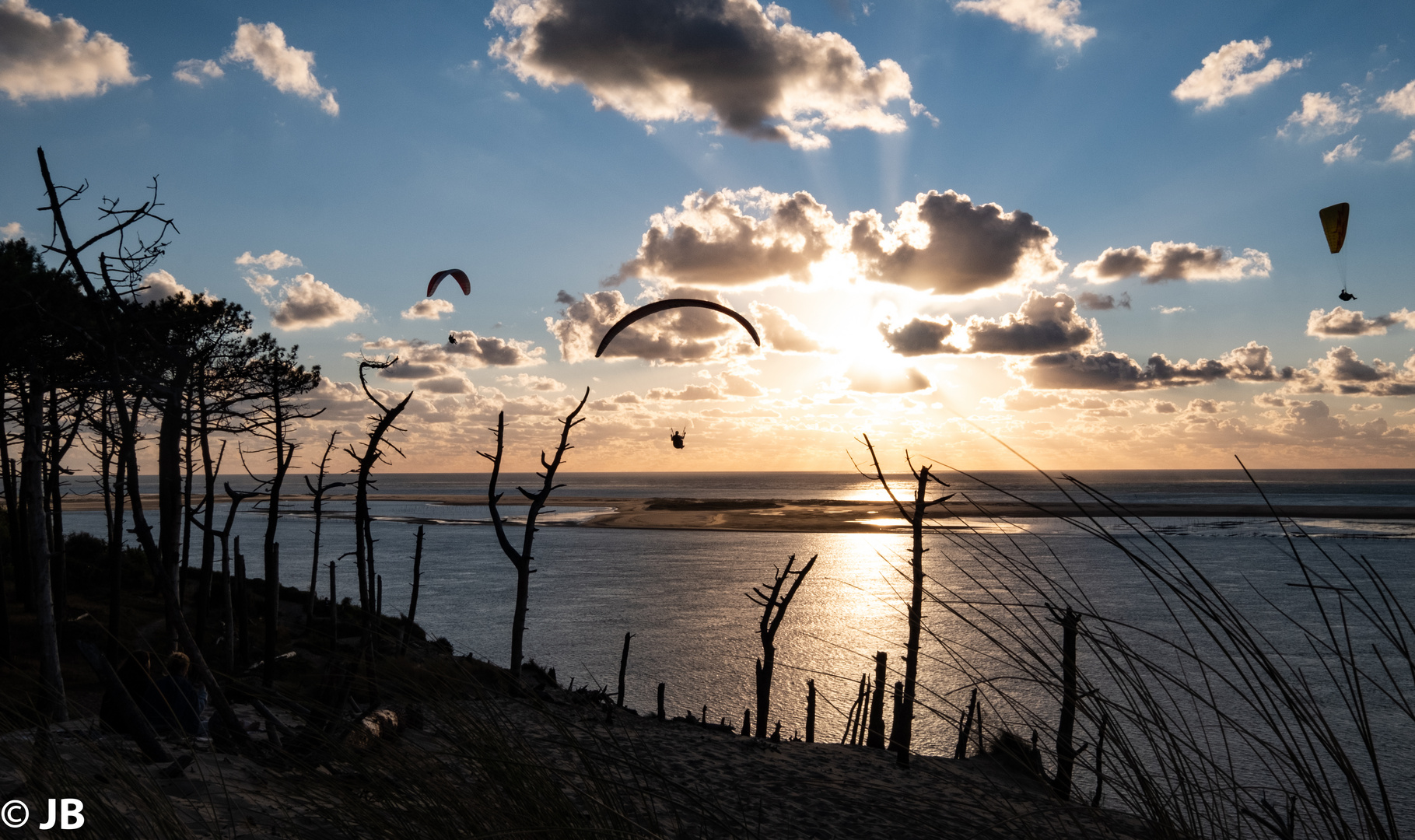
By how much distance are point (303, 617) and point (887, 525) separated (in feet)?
205

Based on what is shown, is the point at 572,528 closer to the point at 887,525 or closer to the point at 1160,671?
the point at 887,525

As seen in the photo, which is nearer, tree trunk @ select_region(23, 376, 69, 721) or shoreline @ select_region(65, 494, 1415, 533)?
tree trunk @ select_region(23, 376, 69, 721)

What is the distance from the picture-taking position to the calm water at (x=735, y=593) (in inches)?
924

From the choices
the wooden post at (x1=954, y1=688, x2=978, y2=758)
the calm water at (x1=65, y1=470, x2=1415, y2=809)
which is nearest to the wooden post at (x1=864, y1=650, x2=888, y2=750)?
the calm water at (x1=65, y1=470, x2=1415, y2=809)

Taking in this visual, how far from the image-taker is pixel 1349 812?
1532 cm

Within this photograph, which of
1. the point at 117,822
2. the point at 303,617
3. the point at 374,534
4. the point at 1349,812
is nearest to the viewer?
the point at 117,822

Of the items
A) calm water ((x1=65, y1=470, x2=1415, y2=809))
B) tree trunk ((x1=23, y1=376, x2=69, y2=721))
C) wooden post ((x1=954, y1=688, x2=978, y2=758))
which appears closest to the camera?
wooden post ((x1=954, y1=688, x2=978, y2=758))

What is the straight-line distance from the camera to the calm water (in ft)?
77.0

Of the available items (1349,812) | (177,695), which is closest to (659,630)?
(1349,812)

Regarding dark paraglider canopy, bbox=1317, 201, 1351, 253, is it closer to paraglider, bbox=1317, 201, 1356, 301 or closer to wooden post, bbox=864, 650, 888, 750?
paraglider, bbox=1317, 201, 1356, 301

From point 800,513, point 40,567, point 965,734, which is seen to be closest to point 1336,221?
point 965,734

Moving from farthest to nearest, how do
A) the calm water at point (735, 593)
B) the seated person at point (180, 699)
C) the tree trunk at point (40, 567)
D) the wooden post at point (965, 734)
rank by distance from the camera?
the calm water at point (735, 593) < the tree trunk at point (40, 567) < the seated person at point (180, 699) < the wooden post at point (965, 734)

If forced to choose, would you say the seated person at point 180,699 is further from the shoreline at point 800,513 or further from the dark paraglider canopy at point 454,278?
the shoreline at point 800,513

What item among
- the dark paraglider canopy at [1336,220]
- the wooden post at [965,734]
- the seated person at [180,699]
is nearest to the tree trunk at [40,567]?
the seated person at [180,699]
